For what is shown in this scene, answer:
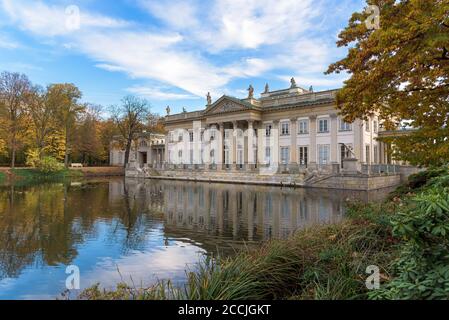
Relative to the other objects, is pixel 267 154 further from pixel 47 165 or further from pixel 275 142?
pixel 47 165

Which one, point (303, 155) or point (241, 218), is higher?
point (303, 155)

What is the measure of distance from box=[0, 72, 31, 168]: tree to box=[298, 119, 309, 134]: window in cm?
3833

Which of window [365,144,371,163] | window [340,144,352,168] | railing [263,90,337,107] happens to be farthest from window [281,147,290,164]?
window [365,144,371,163]

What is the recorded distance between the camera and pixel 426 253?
3518 mm

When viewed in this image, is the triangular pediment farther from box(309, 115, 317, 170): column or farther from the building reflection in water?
the building reflection in water

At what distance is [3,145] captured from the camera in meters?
47.4

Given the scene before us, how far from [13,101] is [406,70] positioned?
5086cm

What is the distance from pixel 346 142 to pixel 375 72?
33.4 meters

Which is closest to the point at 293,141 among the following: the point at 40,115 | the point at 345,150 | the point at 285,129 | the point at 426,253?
the point at 285,129

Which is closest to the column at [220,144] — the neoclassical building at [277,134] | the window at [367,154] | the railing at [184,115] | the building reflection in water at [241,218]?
the neoclassical building at [277,134]

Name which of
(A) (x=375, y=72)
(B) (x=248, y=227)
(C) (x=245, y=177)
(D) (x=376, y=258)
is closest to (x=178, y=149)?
(C) (x=245, y=177)

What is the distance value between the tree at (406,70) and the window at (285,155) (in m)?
35.3

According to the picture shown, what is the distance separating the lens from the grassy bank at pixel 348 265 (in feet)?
11.1

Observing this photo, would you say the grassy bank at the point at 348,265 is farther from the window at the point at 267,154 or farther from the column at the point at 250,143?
the window at the point at 267,154
